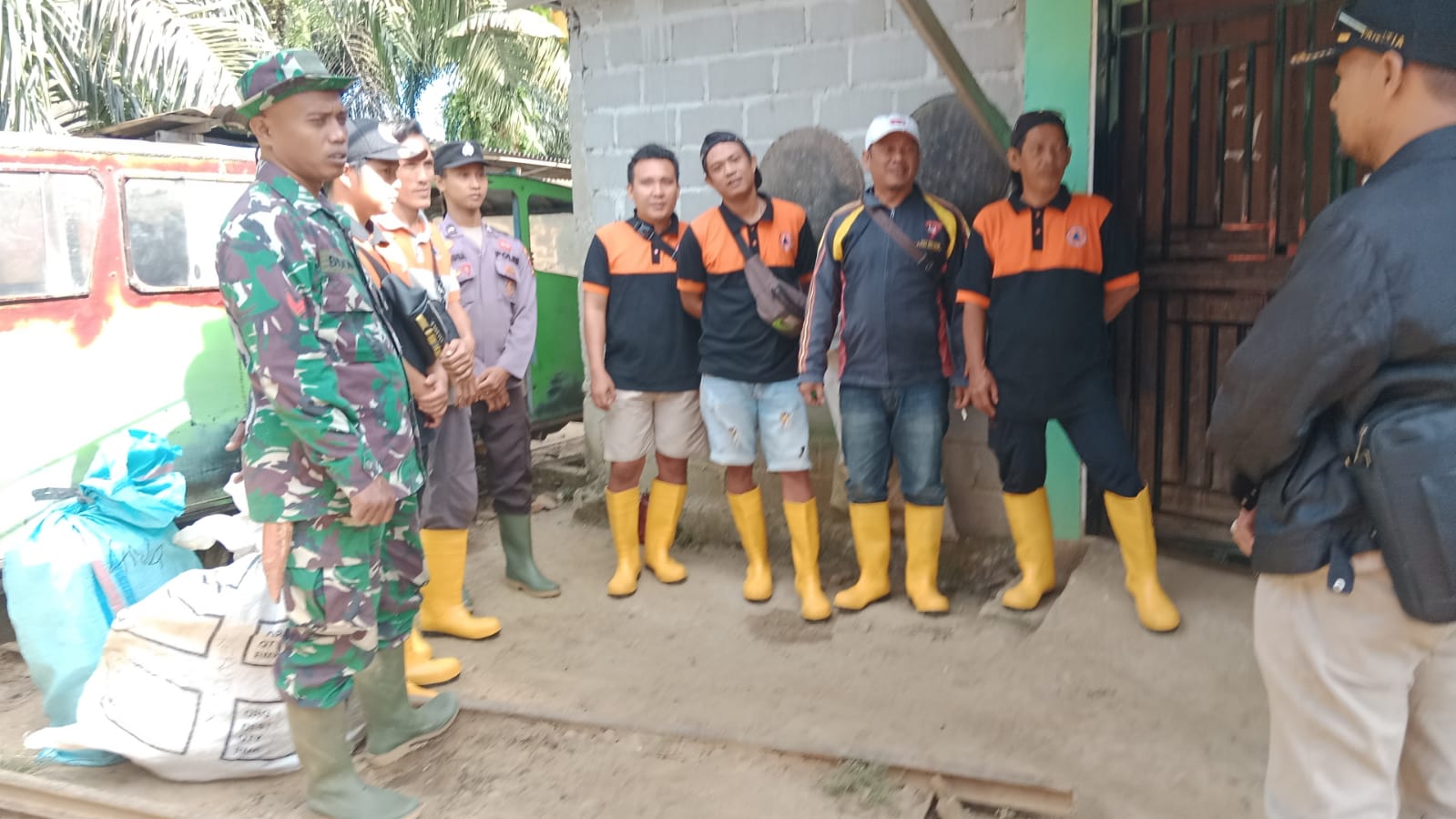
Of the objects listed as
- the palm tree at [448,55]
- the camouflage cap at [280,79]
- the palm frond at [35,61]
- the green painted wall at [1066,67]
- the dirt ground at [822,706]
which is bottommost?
the dirt ground at [822,706]

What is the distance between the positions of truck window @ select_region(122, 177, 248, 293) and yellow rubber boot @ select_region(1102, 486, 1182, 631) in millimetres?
3945

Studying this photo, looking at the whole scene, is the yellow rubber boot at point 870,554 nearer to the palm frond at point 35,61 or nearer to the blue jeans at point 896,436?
the blue jeans at point 896,436

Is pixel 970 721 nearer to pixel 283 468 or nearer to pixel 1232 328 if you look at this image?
pixel 1232 328

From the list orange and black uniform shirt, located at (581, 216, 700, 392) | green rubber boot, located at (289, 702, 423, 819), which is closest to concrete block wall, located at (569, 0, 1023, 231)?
orange and black uniform shirt, located at (581, 216, 700, 392)

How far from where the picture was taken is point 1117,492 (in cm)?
367

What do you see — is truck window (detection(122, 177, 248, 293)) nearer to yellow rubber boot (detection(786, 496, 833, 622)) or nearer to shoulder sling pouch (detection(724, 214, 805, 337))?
shoulder sling pouch (detection(724, 214, 805, 337))

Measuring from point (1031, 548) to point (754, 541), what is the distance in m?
1.19

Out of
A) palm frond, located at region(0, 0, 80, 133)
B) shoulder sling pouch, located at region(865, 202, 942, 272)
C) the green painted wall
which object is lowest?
shoulder sling pouch, located at region(865, 202, 942, 272)

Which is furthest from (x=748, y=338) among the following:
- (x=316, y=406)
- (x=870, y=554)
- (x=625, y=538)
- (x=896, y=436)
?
(x=316, y=406)

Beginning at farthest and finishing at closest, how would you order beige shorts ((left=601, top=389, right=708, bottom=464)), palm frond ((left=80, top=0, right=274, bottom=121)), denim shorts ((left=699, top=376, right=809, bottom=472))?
palm frond ((left=80, top=0, right=274, bottom=121)) < beige shorts ((left=601, top=389, right=708, bottom=464)) < denim shorts ((left=699, top=376, right=809, bottom=472))

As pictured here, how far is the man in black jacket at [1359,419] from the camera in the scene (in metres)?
1.63

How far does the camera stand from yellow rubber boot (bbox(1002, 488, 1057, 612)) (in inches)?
156

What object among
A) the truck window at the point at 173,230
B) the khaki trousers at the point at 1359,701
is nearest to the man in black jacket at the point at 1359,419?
the khaki trousers at the point at 1359,701

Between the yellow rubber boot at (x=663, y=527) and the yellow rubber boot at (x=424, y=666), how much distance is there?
1.21m
